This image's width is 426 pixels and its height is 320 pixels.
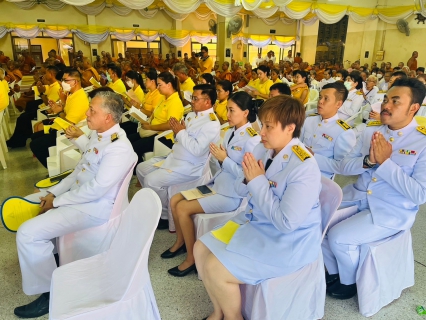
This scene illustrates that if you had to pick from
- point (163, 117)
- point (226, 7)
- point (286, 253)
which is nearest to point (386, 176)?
point (286, 253)

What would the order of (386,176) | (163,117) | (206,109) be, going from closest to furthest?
(386,176) → (206,109) → (163,117)

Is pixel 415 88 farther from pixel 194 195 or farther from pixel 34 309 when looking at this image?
pixel 34 309

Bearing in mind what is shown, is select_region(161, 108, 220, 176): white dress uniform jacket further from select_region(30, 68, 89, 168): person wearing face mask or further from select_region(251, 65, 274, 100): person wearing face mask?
select_region(251, 65, 274, 100): person wearing face mask

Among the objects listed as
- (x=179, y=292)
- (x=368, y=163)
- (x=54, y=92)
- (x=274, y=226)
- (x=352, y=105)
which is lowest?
(x=179, y=292)

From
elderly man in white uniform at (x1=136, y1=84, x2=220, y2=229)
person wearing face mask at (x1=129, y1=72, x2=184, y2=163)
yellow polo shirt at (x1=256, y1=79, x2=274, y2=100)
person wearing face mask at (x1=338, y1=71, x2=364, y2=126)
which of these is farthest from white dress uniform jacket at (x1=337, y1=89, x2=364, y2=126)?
elderly man in white uniform at (x1=136, y1=84, x2=220, y2=229)

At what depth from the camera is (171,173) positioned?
8.66ft

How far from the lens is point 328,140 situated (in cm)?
254

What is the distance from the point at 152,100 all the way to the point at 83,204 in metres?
2.52

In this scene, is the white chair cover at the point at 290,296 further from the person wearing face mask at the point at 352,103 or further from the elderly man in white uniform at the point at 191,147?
the person wearing face mask at the point at 352,103

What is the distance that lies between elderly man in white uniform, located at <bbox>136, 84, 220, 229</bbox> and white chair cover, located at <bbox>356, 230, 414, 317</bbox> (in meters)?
1.34

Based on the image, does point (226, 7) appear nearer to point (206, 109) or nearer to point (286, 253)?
point (206, 109)

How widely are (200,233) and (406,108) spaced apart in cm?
141

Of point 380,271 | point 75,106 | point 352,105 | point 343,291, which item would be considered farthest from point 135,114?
point 352,105

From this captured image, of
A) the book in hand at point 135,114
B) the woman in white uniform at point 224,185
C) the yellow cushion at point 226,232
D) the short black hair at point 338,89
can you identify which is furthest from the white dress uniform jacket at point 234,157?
the book in hand at point 135,114
